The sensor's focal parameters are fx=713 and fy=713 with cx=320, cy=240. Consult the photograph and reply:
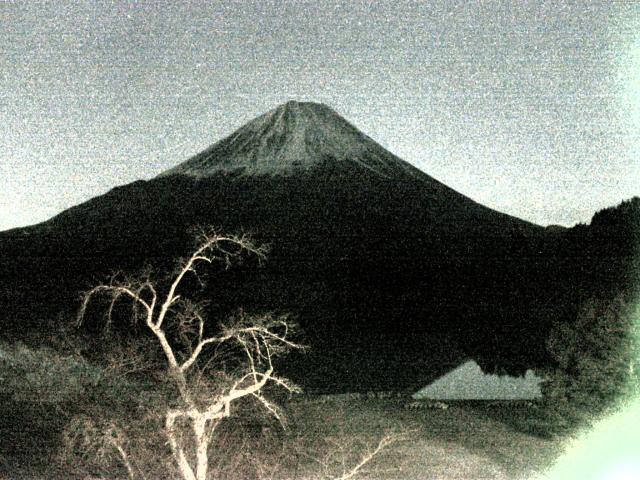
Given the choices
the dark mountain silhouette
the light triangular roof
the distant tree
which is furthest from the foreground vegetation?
the light triangular roof

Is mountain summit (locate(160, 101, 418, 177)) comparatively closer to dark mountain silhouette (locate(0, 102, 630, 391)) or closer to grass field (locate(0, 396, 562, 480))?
dark mountain silhouette (locate(0, 102, 630, 391))

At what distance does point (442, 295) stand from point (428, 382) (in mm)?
15839

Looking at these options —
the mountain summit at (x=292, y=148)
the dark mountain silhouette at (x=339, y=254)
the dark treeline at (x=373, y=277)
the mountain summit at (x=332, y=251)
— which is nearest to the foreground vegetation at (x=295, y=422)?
the dark treeline at (x=373, y=277)

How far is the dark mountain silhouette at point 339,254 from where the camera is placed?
31188mm

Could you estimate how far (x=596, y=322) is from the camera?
13820 mm

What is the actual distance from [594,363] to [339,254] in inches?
2289

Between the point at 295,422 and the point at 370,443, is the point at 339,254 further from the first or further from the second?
the point at 370,443

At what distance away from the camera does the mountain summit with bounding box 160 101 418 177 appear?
114312 mm

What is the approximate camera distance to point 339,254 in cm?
7156

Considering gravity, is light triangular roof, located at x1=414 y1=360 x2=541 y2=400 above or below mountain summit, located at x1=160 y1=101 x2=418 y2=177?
below

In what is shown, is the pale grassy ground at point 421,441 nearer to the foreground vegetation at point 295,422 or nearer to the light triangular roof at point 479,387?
the foreground vegetation at point 295,422

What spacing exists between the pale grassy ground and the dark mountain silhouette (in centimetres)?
581

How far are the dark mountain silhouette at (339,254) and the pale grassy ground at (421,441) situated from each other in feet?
19.1

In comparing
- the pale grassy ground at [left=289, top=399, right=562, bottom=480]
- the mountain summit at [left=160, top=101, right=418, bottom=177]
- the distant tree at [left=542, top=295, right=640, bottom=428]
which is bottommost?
the pale grassy ground at [left=289, top=399, right=562, bottom=480]
